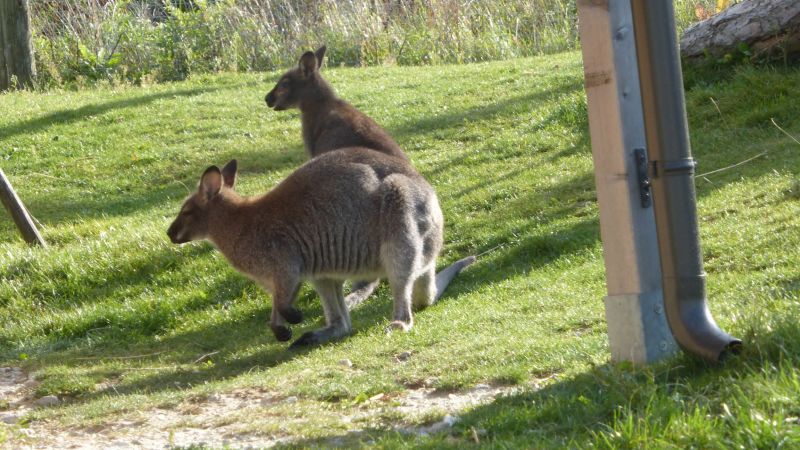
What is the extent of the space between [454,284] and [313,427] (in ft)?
12.4

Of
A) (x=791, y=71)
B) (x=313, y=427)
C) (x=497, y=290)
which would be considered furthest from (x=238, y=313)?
(x=791, y=71)

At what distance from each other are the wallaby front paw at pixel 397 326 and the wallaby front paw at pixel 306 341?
0.52 meters

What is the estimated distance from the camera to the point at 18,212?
9.83 m

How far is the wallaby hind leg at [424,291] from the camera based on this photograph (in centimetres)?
824

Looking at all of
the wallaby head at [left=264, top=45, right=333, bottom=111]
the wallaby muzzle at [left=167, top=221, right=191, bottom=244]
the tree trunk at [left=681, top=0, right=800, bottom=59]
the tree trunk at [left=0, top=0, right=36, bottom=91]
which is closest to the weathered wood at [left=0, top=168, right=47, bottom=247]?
the wallaby muzzle at [left=167, top=221, right=191, bottom=244]

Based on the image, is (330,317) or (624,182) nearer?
(624,182)

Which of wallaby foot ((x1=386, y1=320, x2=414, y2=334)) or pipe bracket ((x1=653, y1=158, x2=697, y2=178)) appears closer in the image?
pipe bracket ((x1=653, y1=158, x2=697, y2=178))

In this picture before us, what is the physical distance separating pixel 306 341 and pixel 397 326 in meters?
0.65

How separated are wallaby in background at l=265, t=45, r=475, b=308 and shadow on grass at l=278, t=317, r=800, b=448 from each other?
397cm

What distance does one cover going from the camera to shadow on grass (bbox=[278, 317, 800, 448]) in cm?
374

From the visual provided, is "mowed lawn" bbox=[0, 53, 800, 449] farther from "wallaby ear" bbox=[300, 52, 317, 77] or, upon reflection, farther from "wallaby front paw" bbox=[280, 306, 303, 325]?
"wallaby ear" bbox=[300, 52, 317, 77]

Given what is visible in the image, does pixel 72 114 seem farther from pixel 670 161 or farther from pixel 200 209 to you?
pixel 670 161

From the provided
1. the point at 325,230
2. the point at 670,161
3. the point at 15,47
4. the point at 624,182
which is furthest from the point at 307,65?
the point at 15,47

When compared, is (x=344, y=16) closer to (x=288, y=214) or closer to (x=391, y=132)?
(x=391, y=132)
